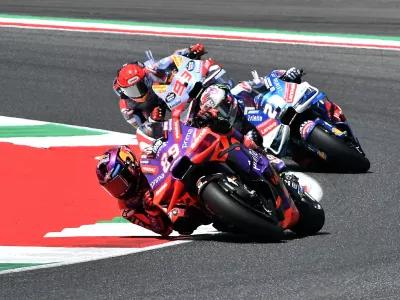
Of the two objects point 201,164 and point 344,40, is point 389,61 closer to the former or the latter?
point 344,40

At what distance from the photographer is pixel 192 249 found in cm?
765

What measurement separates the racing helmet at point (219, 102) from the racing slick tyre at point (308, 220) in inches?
36.4

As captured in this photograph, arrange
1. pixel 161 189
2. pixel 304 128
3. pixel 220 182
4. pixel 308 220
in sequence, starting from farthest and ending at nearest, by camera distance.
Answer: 1. pixel 304 128
2. pixel 308 220
3. pixel 161 189
4. pixel 220 182

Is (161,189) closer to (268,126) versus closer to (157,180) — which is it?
(157,180)

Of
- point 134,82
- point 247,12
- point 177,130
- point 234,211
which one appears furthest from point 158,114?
point 247,12

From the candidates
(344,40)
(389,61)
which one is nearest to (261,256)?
(389,61)

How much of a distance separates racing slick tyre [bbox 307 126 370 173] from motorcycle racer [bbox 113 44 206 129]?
173 cm

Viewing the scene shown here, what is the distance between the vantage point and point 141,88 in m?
10.9

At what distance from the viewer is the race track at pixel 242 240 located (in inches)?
265

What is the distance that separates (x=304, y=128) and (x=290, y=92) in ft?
1.70

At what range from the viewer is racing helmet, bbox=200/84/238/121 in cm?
803

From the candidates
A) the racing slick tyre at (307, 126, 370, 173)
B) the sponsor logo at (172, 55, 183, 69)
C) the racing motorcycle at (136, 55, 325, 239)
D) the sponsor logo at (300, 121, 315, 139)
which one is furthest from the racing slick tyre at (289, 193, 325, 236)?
the sponsor logo at (172, 55, 183, 69)

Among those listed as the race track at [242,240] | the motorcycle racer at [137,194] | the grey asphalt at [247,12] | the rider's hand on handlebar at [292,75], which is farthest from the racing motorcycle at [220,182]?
the grey asphalt at [247,12]

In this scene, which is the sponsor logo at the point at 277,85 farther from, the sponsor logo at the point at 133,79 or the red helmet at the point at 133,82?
the sponsor logo at the point at 133,79
